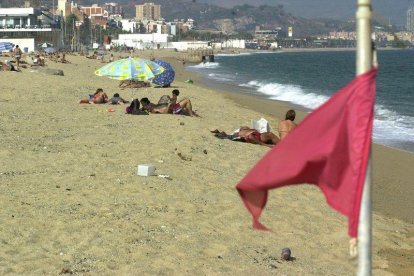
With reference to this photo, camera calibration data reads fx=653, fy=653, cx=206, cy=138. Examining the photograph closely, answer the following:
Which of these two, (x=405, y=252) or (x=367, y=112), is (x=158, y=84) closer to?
(x=405, y=252)

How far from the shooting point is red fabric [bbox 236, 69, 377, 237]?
3.11 m

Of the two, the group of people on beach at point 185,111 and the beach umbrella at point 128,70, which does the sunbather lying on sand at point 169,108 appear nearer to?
the group of people on beach at point 185,111

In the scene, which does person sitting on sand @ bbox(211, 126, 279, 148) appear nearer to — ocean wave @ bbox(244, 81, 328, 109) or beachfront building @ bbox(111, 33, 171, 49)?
ocean wave @ bbox(244, 81, 328, 109)

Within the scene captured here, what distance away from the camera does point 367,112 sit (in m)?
3.14

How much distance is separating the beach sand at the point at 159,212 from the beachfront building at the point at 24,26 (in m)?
73.3

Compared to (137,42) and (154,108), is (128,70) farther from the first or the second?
(137,42)

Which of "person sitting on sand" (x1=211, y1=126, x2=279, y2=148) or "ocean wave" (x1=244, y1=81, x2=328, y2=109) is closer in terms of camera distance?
"person sitting on sand" (x1=211, y1=126, x2=279, y2=148)

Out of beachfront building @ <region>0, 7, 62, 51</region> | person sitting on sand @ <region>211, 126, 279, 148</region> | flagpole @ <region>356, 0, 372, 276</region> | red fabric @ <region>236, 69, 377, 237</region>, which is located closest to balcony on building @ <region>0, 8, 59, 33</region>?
beachfront building @ <region>0, 7, 62, 51</region>

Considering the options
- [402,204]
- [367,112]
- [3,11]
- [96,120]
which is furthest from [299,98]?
[3,11]

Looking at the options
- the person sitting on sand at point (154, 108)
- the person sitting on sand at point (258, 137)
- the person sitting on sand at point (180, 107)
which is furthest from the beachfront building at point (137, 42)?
the person sitting on sand at point (258, 137)

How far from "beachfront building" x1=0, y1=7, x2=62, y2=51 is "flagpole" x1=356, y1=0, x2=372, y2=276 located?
82648 millimetres

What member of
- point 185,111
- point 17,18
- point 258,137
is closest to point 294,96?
point 185,111

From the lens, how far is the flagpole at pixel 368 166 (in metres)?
3.08

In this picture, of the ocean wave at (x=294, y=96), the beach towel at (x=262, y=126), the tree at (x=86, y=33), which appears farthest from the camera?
the tree at (x=86, y=33)
